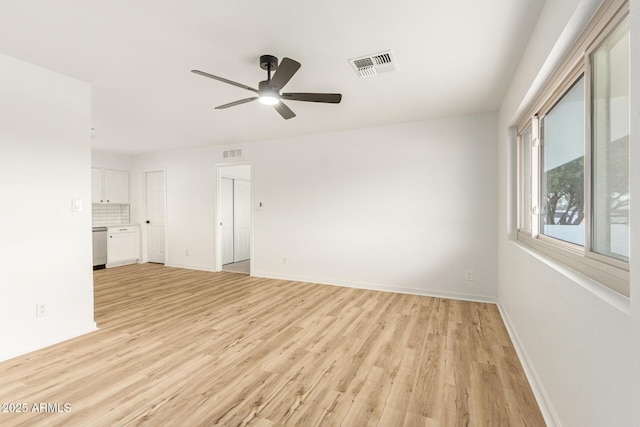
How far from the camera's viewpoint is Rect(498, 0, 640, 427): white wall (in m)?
0.91

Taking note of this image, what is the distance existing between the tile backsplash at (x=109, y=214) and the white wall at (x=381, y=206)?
2.58 metres

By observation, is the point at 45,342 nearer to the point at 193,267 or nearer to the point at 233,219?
the point at 193,267

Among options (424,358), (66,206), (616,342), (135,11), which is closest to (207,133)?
(66,206)

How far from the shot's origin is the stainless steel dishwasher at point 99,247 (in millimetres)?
6070

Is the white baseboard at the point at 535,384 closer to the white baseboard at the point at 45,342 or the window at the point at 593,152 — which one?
the window at the point at 593,152

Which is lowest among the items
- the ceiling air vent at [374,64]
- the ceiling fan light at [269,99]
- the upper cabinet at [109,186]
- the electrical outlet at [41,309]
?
the electrical outlet at [41,309]

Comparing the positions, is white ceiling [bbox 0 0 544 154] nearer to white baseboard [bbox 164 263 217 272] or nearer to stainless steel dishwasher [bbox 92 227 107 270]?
white baseboard [bbox 164 263 217 272]

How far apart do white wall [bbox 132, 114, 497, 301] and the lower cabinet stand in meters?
2.02

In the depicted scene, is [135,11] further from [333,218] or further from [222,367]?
[333,218]

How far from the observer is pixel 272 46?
2.26 metres

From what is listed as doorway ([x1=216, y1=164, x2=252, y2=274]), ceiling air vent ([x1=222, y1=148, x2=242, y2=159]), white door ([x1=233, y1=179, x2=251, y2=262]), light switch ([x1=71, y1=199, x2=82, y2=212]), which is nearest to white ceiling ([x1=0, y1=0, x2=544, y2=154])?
light switch ([x1=71, y1=199, x2=82, y2=212])

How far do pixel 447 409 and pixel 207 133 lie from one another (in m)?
4.81

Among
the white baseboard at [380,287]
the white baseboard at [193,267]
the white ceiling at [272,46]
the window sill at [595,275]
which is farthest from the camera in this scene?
the white baseboard at [193,267]

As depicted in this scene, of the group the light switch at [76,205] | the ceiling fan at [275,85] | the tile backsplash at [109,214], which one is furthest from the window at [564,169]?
the tile backsplash at [109,214]
